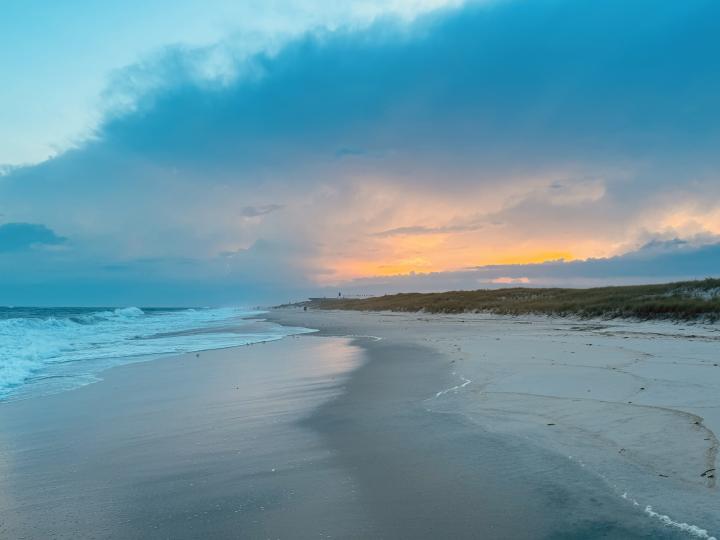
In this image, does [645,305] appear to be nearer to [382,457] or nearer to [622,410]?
[622,410]

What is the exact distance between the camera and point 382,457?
5707 mm

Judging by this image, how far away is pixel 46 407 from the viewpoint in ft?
31.6

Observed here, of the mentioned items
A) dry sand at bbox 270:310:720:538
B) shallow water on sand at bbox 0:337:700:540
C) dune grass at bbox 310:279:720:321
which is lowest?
shallow water on sand at bbox 0:337:700:540

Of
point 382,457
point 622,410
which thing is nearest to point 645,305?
point 622,410

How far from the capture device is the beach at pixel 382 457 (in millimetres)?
4086

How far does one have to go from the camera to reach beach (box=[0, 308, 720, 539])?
4.09 m

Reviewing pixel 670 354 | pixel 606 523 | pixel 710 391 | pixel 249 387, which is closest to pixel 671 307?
pixel 670 354

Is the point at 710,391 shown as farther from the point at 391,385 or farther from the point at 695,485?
the point at 391,385

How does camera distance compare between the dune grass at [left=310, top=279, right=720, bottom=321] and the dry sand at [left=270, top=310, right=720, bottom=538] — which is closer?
the dry sand at [left=270, top=310, right=720, bottom=538]

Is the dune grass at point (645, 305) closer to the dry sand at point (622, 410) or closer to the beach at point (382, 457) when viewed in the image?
the dry sand at point (622, 410)

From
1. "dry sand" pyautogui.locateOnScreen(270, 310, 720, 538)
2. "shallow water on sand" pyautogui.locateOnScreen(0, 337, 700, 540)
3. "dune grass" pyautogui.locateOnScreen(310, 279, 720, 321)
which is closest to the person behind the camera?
"shallow water on sand" pyautogui.locateOnScreen(0, 337, 700, 540)

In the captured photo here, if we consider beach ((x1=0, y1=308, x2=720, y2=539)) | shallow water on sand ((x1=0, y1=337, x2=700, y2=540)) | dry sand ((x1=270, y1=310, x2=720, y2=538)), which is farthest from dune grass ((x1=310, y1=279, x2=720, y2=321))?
shallow water on sand ((x1=0, y1=337, x2=700, y2=540))

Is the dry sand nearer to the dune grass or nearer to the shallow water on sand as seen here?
the shallow water on sand

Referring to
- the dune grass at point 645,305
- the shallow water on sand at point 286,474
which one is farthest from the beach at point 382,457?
the dune grass at point 645,305
